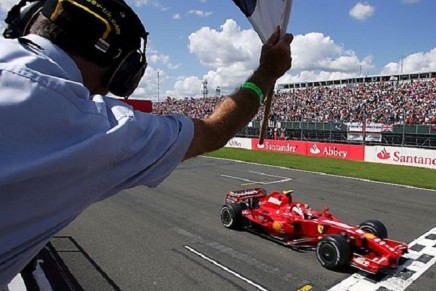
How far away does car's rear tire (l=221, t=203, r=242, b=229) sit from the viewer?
8672mm

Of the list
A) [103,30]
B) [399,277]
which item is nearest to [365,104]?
[399,277]

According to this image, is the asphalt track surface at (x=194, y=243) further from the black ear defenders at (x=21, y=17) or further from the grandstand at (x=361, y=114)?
the grandstand at (x=361, y=114)


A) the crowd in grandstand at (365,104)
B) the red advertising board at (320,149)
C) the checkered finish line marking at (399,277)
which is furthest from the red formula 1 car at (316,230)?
the crowd in grandstand at (365,104)

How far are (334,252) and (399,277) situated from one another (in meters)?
1.02

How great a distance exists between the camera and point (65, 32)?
3.87ft

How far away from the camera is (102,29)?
1220 millimetres

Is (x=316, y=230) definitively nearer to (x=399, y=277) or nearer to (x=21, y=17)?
(x=399, y=277)

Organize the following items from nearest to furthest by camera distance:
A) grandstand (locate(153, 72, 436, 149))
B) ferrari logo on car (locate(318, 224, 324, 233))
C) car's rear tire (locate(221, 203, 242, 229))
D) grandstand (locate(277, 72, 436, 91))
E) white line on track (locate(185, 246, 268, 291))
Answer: white line on track (locate(185, 246, 268, 291)) < ferrari logo on car (locate(318, 224, 324, 233)) < car's rear tire (locate(221, 203, 242, 229)) < grandstand (locate(153, 72, 436, 149)) < grandstand (locate(277, 72, 436, 91))

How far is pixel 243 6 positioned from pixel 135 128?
0.88 m

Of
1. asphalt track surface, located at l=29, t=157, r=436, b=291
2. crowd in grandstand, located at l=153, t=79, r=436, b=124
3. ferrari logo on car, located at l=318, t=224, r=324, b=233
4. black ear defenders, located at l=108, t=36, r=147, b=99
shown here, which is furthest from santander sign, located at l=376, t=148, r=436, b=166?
black ear defenders, located at l=108, t=36, r=147, b=99

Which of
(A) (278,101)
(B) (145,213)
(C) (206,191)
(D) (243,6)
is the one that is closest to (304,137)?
(A) (278,101)

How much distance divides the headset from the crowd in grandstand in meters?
23.1

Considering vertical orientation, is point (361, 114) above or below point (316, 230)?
above

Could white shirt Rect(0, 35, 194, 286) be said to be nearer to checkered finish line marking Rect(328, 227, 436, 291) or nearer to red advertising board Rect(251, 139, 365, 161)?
checkered finish line marking Rect(328, 227, 436, 291)
